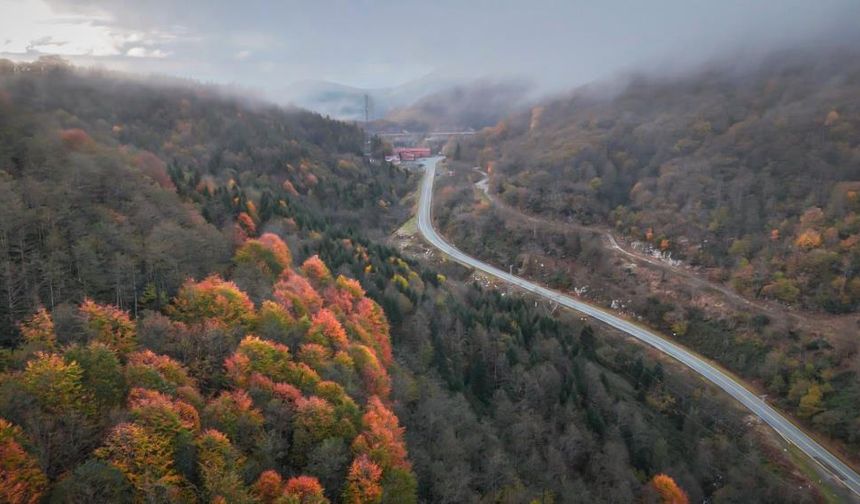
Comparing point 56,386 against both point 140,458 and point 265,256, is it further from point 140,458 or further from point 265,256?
point 265,256

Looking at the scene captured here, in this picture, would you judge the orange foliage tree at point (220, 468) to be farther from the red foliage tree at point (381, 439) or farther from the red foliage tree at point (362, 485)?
the red foliage tree at point (381, 439)

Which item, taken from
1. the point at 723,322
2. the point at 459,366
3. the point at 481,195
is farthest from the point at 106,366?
the point at 481,195

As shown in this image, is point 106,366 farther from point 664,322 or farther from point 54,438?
point 664,322

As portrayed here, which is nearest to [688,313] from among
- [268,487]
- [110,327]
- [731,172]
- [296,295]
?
[731,172]

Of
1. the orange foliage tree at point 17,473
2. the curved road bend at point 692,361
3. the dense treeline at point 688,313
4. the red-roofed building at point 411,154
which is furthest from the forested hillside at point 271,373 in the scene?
the red-roofed building at point 411,154

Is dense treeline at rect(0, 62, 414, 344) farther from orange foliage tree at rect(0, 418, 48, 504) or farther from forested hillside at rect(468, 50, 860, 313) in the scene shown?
forested hillside at rect(468, 50, 860, 313)

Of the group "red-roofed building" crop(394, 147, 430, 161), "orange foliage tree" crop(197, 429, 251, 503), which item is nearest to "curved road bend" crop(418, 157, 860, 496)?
"red-roofed building" crop(394, 147, 430, 161)
